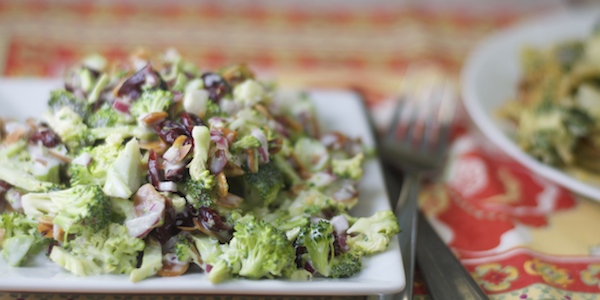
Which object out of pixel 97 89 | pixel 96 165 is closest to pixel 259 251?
pixel 96 165

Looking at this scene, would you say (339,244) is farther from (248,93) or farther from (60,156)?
(60,156)

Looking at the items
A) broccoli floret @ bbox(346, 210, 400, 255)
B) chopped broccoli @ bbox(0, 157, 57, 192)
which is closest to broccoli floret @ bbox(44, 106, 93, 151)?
chopped broccoli @ bbox(0, 157, 57, 192)

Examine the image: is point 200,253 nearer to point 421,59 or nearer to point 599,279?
point 599,279

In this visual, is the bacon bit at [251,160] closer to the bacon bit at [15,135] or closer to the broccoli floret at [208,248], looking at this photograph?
the broccoli floret at [208,248]

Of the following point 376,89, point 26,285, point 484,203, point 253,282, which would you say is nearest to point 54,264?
point 26,285

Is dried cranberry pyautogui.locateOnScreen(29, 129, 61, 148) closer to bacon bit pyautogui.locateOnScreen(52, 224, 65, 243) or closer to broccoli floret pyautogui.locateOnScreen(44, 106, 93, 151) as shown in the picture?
broccoli floret pyautogui.locateOnScreen(44, 106, 93, 151)

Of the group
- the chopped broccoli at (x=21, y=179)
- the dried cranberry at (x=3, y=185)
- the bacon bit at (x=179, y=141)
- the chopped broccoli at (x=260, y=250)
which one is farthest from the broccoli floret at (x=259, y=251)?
the dried cranberry at (x=3, y=185)
